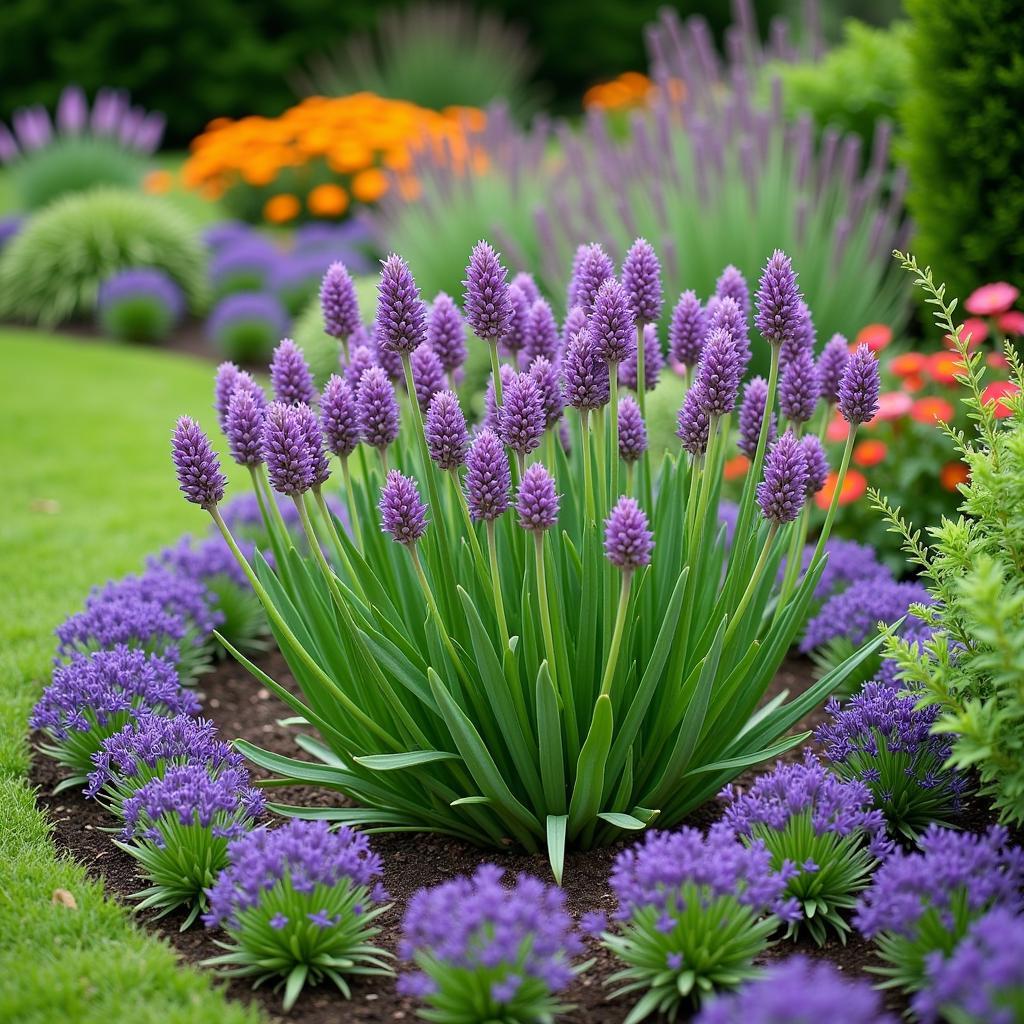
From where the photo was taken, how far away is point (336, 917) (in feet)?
8.85

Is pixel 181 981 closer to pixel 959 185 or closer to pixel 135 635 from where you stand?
pixel 135 635

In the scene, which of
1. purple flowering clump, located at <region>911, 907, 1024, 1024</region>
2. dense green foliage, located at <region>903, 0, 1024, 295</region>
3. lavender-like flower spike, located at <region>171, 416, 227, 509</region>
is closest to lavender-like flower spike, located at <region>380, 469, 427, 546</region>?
lavender-like flower spike, located at <region>171, 416, 227, 509</region>

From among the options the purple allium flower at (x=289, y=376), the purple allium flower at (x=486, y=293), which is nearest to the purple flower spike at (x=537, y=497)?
the purple allium flower at (x=486, y=293)

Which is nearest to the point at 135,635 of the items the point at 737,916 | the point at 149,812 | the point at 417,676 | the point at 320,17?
the point at 149,812

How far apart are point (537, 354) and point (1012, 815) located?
A: 1798 millimetres

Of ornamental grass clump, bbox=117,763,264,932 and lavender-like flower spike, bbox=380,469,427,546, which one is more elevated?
lavender-like flower spike, bbox=380,469,427,546

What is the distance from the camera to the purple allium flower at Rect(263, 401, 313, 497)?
9.27 feet

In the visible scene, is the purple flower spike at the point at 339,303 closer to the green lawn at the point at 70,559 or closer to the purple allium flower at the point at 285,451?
the purple allium flower at the point at 285,451

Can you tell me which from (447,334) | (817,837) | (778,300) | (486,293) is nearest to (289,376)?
(447,334)

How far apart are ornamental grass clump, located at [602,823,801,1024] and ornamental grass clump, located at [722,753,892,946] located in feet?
0.68

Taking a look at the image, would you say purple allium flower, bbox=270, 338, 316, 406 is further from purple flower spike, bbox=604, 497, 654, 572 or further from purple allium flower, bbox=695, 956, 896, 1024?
purple allium flower, bbox=695, 956, 896, 1024

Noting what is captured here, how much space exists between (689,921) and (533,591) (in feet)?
3.08

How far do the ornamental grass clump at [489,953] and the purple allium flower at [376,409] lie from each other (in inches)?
45.5

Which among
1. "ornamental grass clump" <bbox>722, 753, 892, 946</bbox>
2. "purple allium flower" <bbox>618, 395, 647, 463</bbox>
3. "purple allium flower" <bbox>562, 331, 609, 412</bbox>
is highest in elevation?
"purple allium flower" <bbox>562, 331, 609, 412</bbox>
